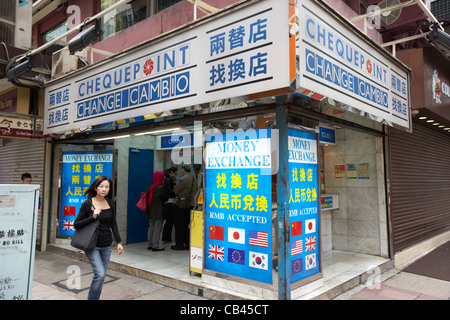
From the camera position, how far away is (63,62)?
7.07m

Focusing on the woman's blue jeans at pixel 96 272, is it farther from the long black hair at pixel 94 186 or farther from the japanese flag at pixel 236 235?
the japanese flag at pixel 236 235

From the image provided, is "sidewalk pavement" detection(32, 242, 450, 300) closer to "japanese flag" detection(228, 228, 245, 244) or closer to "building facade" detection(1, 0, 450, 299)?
"building facade" detection(1, 0, 450, 299)

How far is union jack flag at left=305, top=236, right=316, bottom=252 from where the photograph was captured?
4.49 metres

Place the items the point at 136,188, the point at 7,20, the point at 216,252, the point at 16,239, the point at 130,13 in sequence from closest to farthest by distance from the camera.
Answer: the point at 16,239 → the point at 216,252 → the point at 7,20 → the point at 136,188 → the point at 130,13

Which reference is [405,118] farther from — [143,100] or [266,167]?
[143,100]

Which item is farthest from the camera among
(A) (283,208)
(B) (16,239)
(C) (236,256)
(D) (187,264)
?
(D) (187,264)

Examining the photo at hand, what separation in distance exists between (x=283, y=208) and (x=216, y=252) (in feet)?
4.48

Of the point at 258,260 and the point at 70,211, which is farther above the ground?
the point at 70,211

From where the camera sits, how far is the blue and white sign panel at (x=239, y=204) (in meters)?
4.20

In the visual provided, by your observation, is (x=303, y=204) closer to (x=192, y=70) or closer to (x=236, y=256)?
(x=236, y=256)

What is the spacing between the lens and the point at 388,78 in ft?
17.8

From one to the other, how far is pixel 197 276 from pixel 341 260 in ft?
9.47

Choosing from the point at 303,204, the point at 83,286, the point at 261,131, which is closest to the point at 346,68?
the point at 261,131

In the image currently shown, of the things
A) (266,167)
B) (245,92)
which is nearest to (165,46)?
(245,92)
